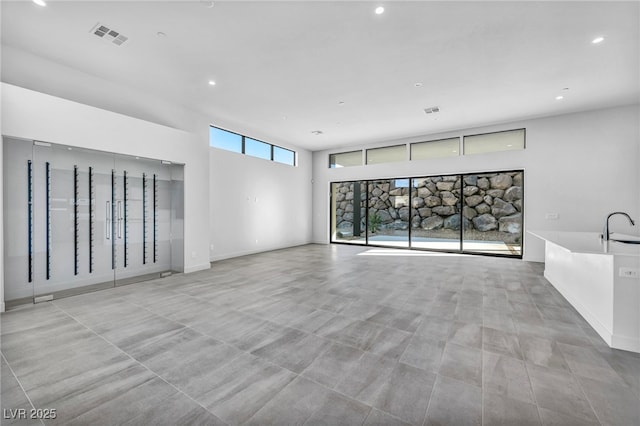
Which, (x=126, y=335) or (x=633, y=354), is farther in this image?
(x=126, y=335)

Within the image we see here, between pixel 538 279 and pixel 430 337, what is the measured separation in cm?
377

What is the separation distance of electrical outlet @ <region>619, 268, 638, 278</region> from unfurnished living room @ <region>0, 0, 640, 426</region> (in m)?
0.05

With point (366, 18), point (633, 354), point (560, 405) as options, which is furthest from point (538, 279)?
point (366, 18)

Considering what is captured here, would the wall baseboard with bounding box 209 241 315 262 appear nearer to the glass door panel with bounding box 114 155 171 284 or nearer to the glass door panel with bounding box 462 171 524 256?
the glass door panel with bounding box 114 155 171 284

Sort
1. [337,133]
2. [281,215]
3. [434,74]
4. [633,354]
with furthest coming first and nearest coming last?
[281,215], [337,133], [434,74], [633,354]

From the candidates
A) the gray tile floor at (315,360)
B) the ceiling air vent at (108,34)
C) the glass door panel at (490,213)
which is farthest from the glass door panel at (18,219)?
the glass door panel at (490,213)

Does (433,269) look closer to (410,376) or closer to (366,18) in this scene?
(410,376)

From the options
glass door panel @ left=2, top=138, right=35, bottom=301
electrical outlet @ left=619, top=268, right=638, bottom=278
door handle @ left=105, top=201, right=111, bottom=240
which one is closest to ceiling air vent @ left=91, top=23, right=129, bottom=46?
glass door panel @ left=2, top=138, right=35, bottom=301

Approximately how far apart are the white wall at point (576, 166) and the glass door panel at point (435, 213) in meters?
1.55

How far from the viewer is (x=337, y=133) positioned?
26.3 ft

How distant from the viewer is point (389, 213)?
9.42 metres

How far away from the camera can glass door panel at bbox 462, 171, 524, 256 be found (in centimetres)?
778

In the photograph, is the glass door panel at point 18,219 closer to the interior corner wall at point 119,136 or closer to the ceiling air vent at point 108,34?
the interior corner wall at point 119,136

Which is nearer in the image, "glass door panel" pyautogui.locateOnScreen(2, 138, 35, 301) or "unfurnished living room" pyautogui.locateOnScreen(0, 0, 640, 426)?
"unfurnished living room" pyautogui.locateOnScreen(0, 0, 640, 426)
